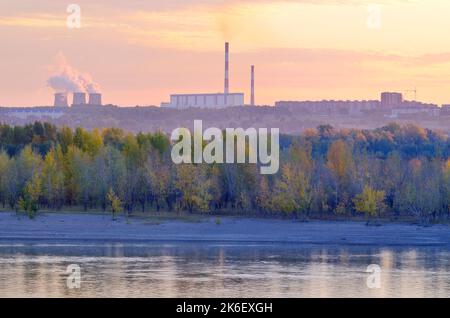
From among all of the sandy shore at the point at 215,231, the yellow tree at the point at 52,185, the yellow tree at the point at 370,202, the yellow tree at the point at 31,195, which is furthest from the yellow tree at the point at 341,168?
the yellow tree at the point at 31,195

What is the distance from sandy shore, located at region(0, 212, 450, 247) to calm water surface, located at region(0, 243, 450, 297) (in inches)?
64.9

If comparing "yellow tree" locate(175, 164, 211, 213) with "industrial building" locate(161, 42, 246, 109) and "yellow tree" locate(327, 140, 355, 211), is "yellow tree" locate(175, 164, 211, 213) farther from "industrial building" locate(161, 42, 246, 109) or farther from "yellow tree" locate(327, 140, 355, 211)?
"industrial building" locate(161, 42, 246, 109)

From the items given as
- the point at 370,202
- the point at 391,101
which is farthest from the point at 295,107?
the point at 370,202

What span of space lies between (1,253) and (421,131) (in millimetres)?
91137

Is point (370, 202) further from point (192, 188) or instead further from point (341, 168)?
point (192, 188)

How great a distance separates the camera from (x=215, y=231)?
61812 mm

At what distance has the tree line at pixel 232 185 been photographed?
67.7 metres

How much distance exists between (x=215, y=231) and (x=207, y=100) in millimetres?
123514

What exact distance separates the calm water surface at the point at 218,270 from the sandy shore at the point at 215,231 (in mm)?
1648

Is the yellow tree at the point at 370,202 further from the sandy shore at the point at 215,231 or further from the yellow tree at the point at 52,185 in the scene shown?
the yellow tree at the point at 52,185

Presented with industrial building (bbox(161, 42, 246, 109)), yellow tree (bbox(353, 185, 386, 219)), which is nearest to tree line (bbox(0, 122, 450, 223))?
yellow tree (bbox(353, 185, 386, 219))

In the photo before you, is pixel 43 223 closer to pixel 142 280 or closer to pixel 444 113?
pixel 142 280

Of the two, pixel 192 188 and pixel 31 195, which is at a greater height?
pixel 192 188
